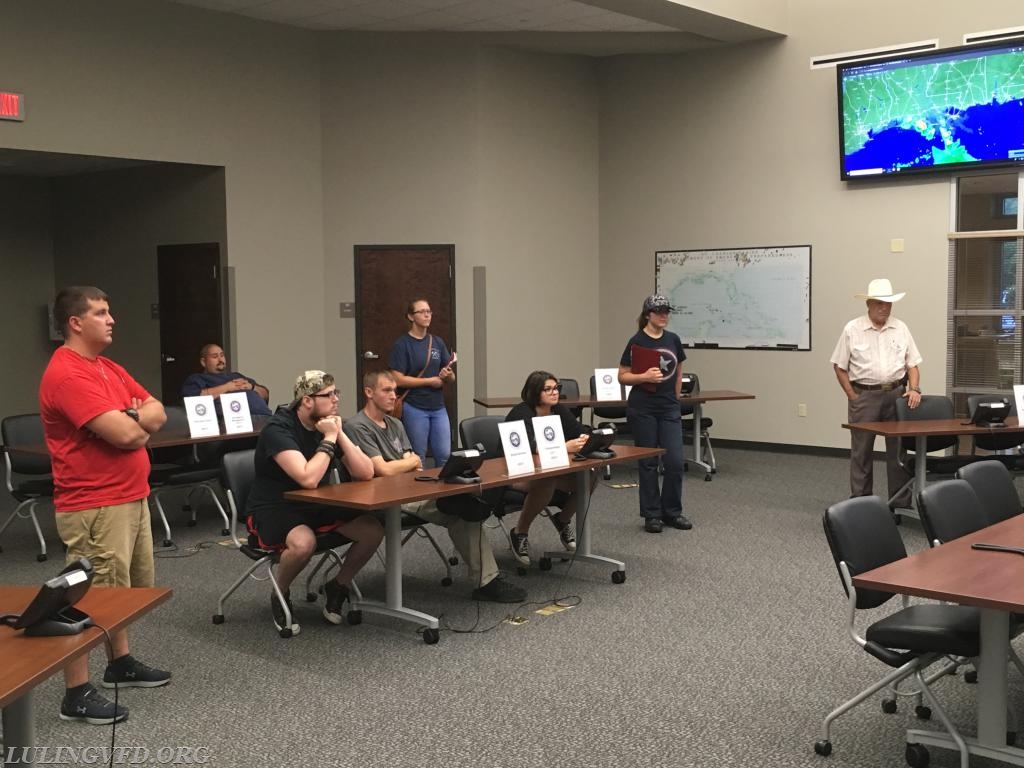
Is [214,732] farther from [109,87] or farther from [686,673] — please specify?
[109,87]

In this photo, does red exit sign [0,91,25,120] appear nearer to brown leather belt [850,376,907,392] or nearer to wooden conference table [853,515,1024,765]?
brown leather belt [850,376,907,392]

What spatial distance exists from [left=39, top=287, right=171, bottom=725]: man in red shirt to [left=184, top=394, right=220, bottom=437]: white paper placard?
2.82 metres

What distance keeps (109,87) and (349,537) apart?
5352mm

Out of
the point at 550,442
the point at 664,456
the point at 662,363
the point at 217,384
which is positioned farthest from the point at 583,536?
the point at 217,384

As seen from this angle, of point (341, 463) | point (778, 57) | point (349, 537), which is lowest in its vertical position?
point (349, 537)

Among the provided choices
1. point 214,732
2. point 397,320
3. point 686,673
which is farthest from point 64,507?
point 397,320

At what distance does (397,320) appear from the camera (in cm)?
1041

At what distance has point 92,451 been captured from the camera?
12.7ft

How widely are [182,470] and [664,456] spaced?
3.16 m

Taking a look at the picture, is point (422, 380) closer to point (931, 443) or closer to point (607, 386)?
point (607, 386)

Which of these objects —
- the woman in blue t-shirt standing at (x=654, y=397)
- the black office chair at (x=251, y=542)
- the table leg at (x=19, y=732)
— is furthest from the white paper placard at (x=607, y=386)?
the table leg at (x=19, y=732)

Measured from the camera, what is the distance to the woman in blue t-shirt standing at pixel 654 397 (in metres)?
6.79

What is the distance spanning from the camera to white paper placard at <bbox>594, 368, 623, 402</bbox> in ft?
28.3

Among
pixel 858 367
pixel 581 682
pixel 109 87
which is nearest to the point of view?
pixel 581 682
